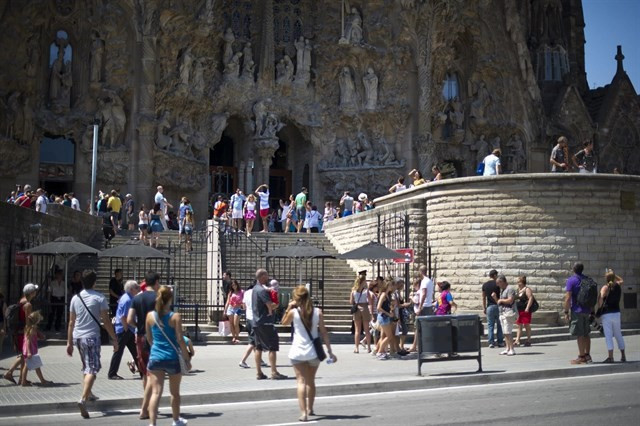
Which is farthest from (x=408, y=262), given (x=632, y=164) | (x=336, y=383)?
(x=632, y=164)

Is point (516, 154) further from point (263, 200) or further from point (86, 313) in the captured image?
point (86, 313)

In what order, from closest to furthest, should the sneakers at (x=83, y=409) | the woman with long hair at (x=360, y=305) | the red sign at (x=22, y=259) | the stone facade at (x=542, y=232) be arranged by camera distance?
the sneakers at (x=83, y=409) → the woman with long hair at (x=360, y=305) → the red sign at (x=22, y=259) → the stone facade at (x=542, y=232)

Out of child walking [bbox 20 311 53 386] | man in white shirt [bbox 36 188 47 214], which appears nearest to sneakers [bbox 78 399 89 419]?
child walking [bbox 20 311 53 386]

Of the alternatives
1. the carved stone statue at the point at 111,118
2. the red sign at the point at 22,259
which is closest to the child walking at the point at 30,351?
the red sign at the point at 22,259

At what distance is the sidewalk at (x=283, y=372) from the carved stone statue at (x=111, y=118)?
17314 mm

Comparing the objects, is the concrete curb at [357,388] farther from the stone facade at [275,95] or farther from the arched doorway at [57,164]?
the arched doorway at [57,164]

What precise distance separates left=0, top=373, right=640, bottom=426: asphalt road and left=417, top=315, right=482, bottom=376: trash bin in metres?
1.11

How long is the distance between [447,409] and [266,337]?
367 cm

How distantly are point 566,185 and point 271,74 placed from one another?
1898 cm

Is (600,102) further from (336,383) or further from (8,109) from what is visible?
(336,383)

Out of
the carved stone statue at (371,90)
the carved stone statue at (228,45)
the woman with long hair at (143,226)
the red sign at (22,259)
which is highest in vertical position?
the carved stone statue at (228,45)

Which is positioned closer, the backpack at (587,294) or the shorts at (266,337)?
the shorts at (266,337)

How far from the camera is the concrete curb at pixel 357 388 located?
11.3 m

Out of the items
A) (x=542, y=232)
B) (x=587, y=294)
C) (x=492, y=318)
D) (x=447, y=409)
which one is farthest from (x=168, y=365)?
(x=542, y=232)
